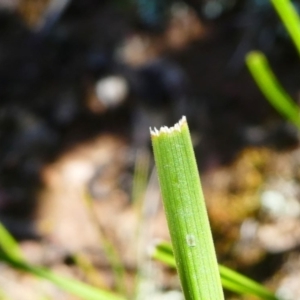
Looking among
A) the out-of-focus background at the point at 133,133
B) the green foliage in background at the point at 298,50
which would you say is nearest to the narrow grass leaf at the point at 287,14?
the green foliage in background at the point at 298,50

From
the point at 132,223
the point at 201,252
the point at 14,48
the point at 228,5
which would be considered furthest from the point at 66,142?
the point at 201,252

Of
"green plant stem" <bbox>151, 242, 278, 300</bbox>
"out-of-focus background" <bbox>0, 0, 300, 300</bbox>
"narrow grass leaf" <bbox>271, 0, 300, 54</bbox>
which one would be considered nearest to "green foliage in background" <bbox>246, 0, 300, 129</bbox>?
"narrow grass leaf" <bbox>271, 0, 300, 54</bbox>

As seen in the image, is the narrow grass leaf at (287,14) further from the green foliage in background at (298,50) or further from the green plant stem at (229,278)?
the green plant stem at (229,278)

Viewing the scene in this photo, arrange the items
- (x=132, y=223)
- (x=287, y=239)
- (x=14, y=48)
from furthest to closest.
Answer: (x=14, y=48)
(x=132, y=223)
(x=287, y=239)

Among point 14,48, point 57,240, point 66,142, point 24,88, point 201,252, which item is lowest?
point 201,252

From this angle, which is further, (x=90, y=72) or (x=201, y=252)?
(x=90, y=72)

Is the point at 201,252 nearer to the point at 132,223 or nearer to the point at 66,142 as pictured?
the point at 132,223

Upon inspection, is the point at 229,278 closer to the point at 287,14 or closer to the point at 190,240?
the point at 190,240
